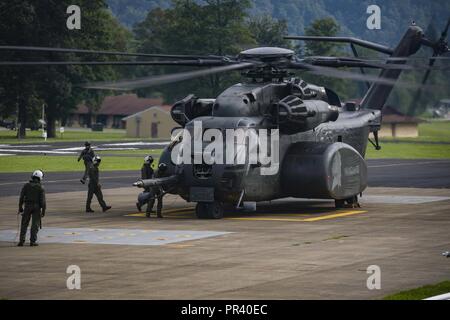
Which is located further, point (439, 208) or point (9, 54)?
point (9, 54)

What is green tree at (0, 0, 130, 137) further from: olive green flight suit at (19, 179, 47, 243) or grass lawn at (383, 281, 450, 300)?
grass lawn at (383, 281, 450, 300)

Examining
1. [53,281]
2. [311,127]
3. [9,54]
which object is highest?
[9,54]

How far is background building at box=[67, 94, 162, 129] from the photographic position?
16700 cm

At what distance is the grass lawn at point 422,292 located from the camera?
17656 millimetres

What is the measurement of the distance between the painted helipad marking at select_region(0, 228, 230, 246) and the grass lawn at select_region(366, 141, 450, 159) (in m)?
44.9

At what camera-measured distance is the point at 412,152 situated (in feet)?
265

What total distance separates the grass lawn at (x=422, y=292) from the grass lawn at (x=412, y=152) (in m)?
53.0

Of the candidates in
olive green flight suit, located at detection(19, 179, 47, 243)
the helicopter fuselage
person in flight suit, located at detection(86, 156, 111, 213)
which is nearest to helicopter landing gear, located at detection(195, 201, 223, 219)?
the helicopter fuselage

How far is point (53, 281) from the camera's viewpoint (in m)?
19.8

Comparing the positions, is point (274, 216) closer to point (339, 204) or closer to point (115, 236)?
point (339, 204)

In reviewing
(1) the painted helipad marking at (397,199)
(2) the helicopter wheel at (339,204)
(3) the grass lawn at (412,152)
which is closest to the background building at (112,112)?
(3) the grass lawn at (412,152)

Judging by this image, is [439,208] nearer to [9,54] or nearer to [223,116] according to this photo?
[223,116]
